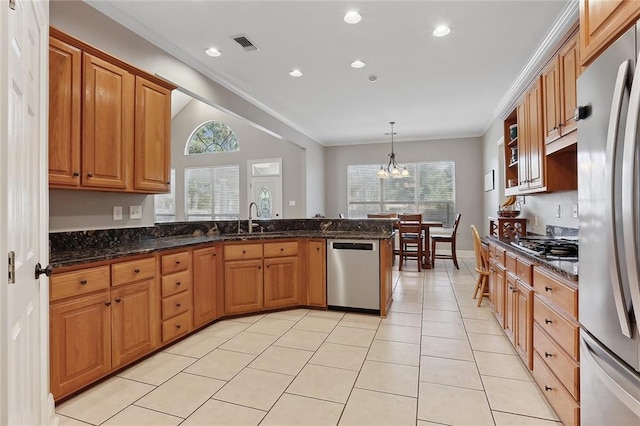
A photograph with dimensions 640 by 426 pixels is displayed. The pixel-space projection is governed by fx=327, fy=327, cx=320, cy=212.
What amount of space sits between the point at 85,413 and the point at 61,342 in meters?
0.42

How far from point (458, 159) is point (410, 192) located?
133 cm

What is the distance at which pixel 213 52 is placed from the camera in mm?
3451

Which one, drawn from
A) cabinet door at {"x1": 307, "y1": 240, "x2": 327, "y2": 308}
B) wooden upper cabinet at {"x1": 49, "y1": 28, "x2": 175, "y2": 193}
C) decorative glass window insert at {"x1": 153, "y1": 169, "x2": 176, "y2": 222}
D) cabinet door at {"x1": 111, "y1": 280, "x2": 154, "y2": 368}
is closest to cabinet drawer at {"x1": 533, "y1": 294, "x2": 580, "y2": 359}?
cabinet door at {"x1": 307, "y1": 240, "x2": 327, "y2": 308}

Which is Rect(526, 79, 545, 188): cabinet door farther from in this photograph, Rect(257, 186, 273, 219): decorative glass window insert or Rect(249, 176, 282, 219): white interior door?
Rect(257, 186, 273, 219): decorative glass window insert

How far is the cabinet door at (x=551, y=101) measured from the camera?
8.14ft

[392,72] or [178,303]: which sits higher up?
[392,72]

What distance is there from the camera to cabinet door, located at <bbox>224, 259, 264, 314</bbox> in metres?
3.44

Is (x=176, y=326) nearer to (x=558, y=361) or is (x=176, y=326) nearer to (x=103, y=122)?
(x=103, y=122)

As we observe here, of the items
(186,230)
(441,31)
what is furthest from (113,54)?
(441,31)

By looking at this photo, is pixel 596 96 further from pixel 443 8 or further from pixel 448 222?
pixel 448 222

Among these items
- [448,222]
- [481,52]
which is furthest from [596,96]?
[448,222]

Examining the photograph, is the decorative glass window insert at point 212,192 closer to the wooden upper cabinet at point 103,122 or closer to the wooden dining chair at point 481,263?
the wooden upper cabinet at point 103,122

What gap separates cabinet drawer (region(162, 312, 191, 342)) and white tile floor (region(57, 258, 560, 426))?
101 mm

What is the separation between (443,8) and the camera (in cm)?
274
